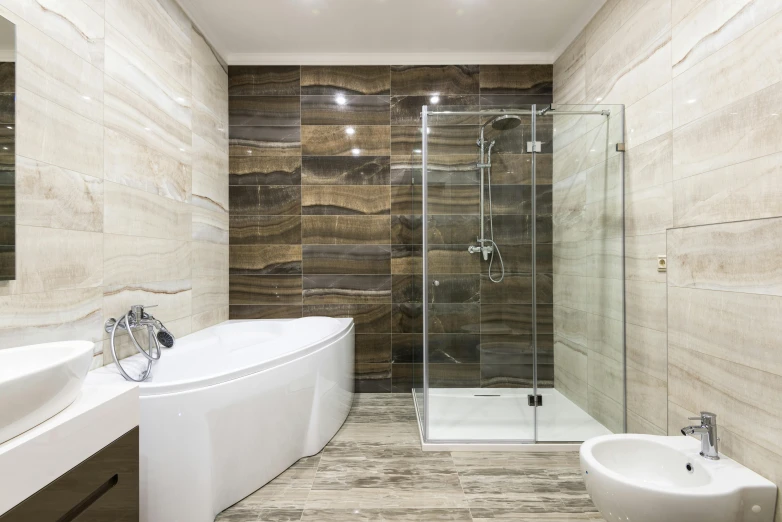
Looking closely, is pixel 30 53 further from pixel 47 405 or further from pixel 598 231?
pixel 598 231

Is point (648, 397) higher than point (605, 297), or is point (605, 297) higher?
point (605, 297)

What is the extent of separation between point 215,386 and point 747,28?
8.00 feet

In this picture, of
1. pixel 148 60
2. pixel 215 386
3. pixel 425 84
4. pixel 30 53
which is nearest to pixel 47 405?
pixel 215 386

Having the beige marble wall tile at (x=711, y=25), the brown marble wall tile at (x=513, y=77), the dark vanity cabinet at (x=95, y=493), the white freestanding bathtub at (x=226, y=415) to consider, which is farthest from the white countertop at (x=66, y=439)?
the brown marble wall tile at (x=513, y=77)

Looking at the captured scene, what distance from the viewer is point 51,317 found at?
1610 millimetres

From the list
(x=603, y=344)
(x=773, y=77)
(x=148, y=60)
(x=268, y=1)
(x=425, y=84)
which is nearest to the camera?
(x=773, y=77)

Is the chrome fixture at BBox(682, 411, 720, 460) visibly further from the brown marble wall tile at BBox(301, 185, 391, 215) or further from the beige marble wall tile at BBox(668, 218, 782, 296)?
the brown marble wall tile at BBox(301, 185, 391, 215)

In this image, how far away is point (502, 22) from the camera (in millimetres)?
2863

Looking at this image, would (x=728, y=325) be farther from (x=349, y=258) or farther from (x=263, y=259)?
(x=263, y=259)

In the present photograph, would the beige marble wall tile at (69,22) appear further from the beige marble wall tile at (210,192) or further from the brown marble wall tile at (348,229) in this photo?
the brown marble wall tile at (348,229)

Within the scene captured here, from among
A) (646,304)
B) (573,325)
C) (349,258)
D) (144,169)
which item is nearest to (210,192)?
(144,169)

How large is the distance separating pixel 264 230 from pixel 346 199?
27.8 inches

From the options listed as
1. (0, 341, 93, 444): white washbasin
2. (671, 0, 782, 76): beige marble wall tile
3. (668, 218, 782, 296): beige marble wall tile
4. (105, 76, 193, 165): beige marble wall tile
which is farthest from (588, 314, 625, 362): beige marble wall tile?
(105, 76, 193, 165): beige marble wall tile

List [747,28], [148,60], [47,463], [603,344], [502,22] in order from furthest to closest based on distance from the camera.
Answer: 1. [502,22]
2. [603,344]
3. [148,60]
4. [747,28]
5. [47,463]
